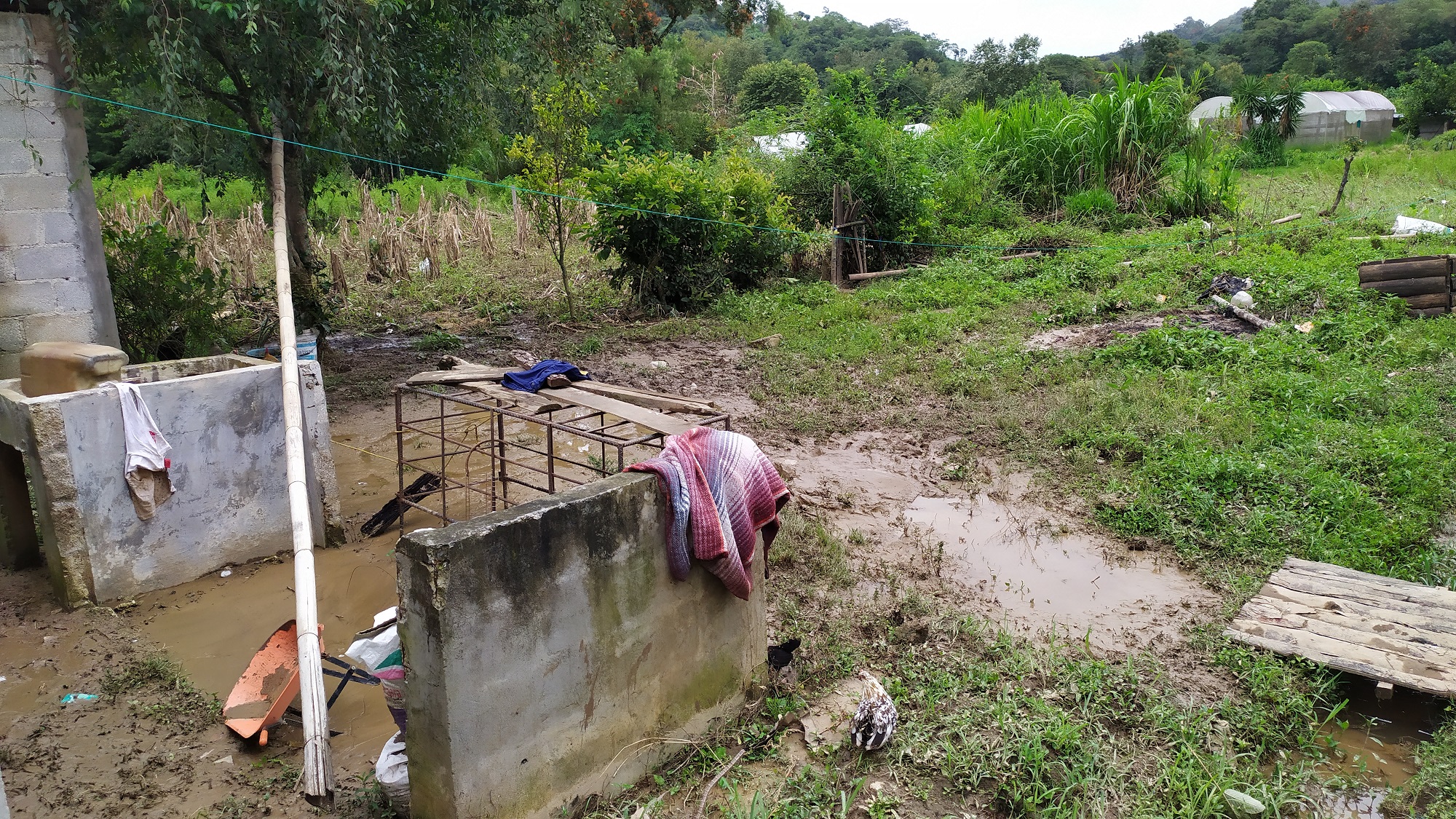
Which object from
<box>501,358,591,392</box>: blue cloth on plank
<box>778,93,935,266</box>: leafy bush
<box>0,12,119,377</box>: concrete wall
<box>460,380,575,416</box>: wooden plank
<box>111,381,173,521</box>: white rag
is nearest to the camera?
<box>111,381,173,521</box>: white rag

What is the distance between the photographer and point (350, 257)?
16328 mm

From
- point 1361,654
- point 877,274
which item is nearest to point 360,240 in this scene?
point 877,274

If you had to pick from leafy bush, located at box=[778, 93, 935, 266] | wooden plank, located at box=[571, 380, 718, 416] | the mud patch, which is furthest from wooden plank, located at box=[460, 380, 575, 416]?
leafy bush, located at box=[778, 93, 935, 266]

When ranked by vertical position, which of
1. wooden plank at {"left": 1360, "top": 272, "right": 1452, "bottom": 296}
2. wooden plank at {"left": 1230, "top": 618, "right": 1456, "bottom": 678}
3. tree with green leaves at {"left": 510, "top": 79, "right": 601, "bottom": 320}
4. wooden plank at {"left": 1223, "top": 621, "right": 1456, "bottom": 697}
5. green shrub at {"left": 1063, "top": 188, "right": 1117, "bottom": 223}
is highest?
tree with green leaves at {"left": 510, "top": 79, "right": 601, "bottom": 320}

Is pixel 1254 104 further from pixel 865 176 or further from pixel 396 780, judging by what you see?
pixel 396 780

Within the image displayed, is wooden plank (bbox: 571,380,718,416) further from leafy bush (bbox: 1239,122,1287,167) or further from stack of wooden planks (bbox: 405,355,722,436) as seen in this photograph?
leafy bush (bbox: 1239,122,1287,167)

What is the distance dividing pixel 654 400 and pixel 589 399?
1.26ft

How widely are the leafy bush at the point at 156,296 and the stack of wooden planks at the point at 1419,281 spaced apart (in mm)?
12177

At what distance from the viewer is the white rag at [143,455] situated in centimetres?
515

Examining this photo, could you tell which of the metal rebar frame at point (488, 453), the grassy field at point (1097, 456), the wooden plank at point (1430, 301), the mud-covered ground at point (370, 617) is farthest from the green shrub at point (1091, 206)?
the metal rebar frame at point (488, 453)

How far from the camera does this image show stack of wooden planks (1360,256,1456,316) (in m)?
9.47

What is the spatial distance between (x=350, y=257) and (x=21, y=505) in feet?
37.7

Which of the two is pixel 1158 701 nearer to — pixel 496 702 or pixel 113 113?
pixel 496 702

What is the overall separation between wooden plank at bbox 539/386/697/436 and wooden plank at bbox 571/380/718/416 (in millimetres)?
32
